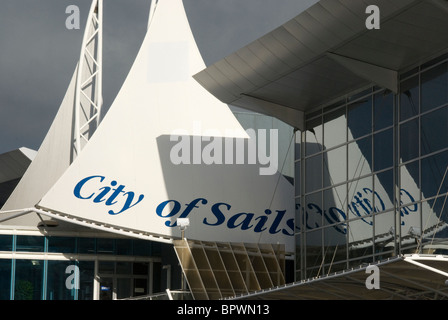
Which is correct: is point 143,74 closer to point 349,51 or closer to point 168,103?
point 168,103

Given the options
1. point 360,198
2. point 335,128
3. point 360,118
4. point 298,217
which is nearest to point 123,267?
point 298,217

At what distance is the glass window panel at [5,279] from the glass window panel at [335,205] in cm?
1410

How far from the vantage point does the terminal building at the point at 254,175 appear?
29438mm

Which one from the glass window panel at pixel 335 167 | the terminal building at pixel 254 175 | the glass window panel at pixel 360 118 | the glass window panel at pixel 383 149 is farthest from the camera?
the glass window panel at pixel 335 167

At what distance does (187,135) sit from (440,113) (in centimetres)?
1564

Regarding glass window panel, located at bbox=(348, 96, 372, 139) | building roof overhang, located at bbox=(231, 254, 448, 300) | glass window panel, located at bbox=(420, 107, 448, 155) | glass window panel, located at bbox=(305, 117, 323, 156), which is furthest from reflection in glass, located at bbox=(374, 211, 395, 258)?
glass window panel, located at bbox=(305, 117, 323, 156)

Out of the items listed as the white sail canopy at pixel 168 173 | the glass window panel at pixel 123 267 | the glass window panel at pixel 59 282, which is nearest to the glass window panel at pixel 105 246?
the glass window panel at pixel 123 267

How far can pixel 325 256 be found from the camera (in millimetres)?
35281

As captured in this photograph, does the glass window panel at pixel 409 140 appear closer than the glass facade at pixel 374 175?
No

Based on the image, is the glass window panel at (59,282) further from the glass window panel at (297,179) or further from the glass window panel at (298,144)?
the glass window panel at (298,144)

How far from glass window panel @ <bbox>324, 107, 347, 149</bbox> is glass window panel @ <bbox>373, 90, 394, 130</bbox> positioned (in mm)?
2028

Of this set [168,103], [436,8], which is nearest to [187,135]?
[168,103]

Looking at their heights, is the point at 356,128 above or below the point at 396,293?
above

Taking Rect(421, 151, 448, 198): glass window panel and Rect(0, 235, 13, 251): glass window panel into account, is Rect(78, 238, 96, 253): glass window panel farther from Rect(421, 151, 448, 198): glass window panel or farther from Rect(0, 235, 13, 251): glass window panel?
Rect(421, 151, 448, 198): glass window panel
